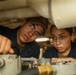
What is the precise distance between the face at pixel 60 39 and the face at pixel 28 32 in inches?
7.1

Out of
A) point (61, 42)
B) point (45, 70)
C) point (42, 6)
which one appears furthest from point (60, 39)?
point (45, 70)

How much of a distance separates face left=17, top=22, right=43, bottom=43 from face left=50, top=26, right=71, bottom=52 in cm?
18

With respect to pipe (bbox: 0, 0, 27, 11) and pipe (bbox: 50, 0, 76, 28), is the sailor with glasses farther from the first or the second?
pipe (bbox: 50, 0, 76, 28)

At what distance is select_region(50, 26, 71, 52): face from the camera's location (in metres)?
1.26

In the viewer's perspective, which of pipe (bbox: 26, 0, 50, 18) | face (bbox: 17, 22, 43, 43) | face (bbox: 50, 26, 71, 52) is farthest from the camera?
face (bbox: 17, 22, 43, 43)

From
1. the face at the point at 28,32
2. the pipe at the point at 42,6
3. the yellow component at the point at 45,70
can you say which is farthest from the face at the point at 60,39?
the yellow component at the point at 45,70

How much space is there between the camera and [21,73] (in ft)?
1.70

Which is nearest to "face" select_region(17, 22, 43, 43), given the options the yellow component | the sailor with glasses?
the sailor with glasses

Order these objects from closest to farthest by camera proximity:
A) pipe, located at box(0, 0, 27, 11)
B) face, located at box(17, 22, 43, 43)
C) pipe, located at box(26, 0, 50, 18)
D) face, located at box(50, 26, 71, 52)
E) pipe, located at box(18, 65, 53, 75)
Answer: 1. pipe, located at box(18, 65, 53, 75)
2. pipe, located at box(26, 0, 50, 18)
3. pipe, located at box(0, 0, 27, 11)
4. face, located at box(50, 26, 71, 52)
5. face, located at box(17, 22, 43, 43)

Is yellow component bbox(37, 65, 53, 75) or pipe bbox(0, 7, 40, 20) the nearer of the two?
yellow component bbox(37, 65, 53, 75)

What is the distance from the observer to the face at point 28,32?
1.41 m

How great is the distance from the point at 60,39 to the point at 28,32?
0.28m

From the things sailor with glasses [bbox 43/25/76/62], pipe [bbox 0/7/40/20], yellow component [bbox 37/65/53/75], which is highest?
pipe [bbox 0/7/40/20]

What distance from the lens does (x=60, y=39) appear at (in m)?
1.29
